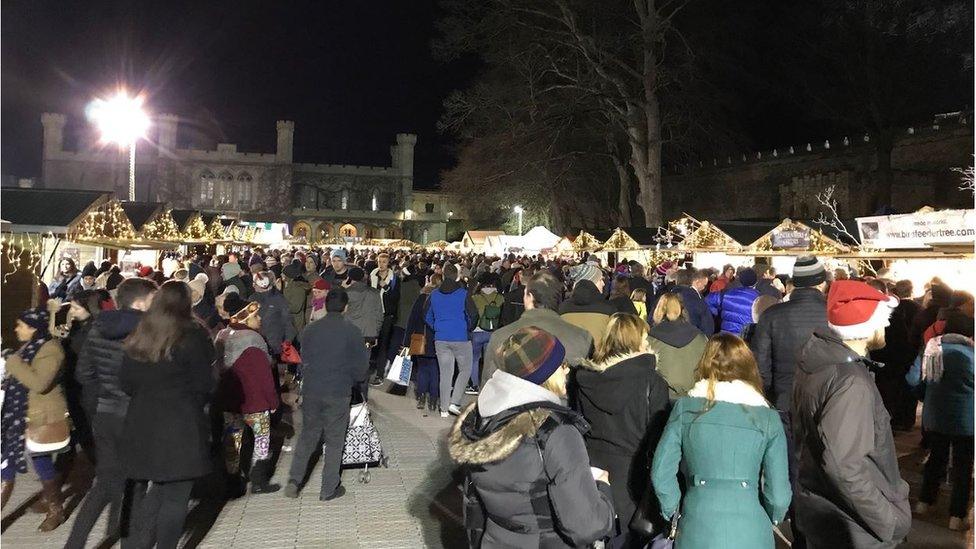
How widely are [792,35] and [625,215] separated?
1049cm

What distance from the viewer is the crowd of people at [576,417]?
2.45 m

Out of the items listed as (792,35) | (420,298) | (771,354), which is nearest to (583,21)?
(792,35)

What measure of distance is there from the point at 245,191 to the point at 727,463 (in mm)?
70359

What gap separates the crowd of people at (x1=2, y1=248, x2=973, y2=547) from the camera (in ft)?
8.04

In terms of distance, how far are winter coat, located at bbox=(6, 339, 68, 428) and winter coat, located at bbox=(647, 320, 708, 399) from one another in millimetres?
3357

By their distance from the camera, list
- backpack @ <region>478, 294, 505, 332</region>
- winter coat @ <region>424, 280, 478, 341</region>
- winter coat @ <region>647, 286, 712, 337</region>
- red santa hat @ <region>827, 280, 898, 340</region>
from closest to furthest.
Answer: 1. red santa hat @ <region>827, 280, 898, 340</region>
2. winter coat @ <region>647, 286, 712, 337</region>
3. winter coat @ <region>424, 280, 478, 341</region>
4. backpack @ <region>478, 294, 505, 332</region>

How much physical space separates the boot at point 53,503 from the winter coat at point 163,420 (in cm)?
133

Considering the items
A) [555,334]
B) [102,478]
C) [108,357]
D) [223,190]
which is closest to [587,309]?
[555,334]

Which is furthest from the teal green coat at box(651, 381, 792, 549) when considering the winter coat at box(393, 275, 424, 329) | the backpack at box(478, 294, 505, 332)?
the winter coat at box(393, 275, 424, 329)

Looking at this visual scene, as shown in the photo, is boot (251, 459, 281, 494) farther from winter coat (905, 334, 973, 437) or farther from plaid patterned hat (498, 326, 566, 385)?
winter coat (905, 334, 973, 437)

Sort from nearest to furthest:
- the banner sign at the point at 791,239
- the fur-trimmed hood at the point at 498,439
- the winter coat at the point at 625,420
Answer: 1. the fur-trimmed hood at the point at 498,439
2. the winter coat at the point at 625,420
3. the banner sign at the point at 791,239

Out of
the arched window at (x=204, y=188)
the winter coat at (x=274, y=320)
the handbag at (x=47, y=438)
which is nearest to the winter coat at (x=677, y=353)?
the handbag at (x=47, y=438)

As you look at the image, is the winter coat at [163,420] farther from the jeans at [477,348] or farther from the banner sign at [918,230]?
the banner sign at [918,230]

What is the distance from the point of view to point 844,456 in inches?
103
